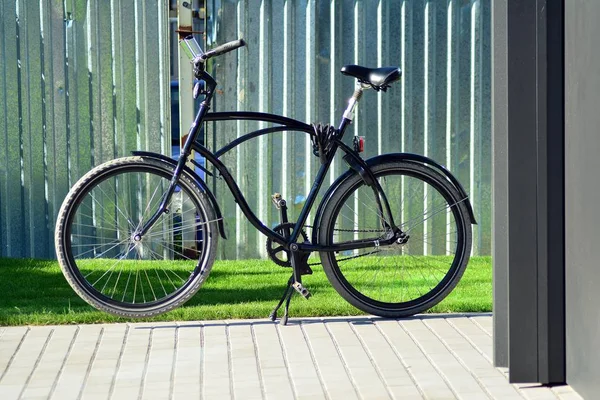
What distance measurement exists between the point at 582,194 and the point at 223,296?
2.91 meters

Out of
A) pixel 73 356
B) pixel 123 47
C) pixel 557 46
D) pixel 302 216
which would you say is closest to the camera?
pixel 557 46

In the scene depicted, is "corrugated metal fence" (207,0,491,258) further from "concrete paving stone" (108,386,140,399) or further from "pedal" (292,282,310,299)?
"concrete paving stone" (108,386,140,399)

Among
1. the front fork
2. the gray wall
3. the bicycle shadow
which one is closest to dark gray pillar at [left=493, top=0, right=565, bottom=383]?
the gray wall

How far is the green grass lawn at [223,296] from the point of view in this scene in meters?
6.24

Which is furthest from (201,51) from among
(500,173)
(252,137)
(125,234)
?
(125,234)

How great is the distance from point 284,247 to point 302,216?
196 mm

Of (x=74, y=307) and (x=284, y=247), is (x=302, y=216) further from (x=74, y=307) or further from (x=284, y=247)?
(x=74, y=307)

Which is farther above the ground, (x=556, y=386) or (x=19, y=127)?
(x=19, y=127)

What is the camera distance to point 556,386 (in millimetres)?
4793

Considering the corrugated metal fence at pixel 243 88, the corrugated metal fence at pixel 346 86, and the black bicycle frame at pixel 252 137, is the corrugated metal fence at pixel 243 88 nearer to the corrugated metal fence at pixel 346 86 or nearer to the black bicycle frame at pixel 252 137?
the corrugated metal fence at pixel 346 86

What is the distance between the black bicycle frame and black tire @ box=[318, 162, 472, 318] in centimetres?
7

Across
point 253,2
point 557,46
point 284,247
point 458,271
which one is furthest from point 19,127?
point 557,46

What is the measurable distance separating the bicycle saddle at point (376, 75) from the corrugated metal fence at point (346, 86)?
7.60ft

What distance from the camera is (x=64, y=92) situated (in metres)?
8.30
